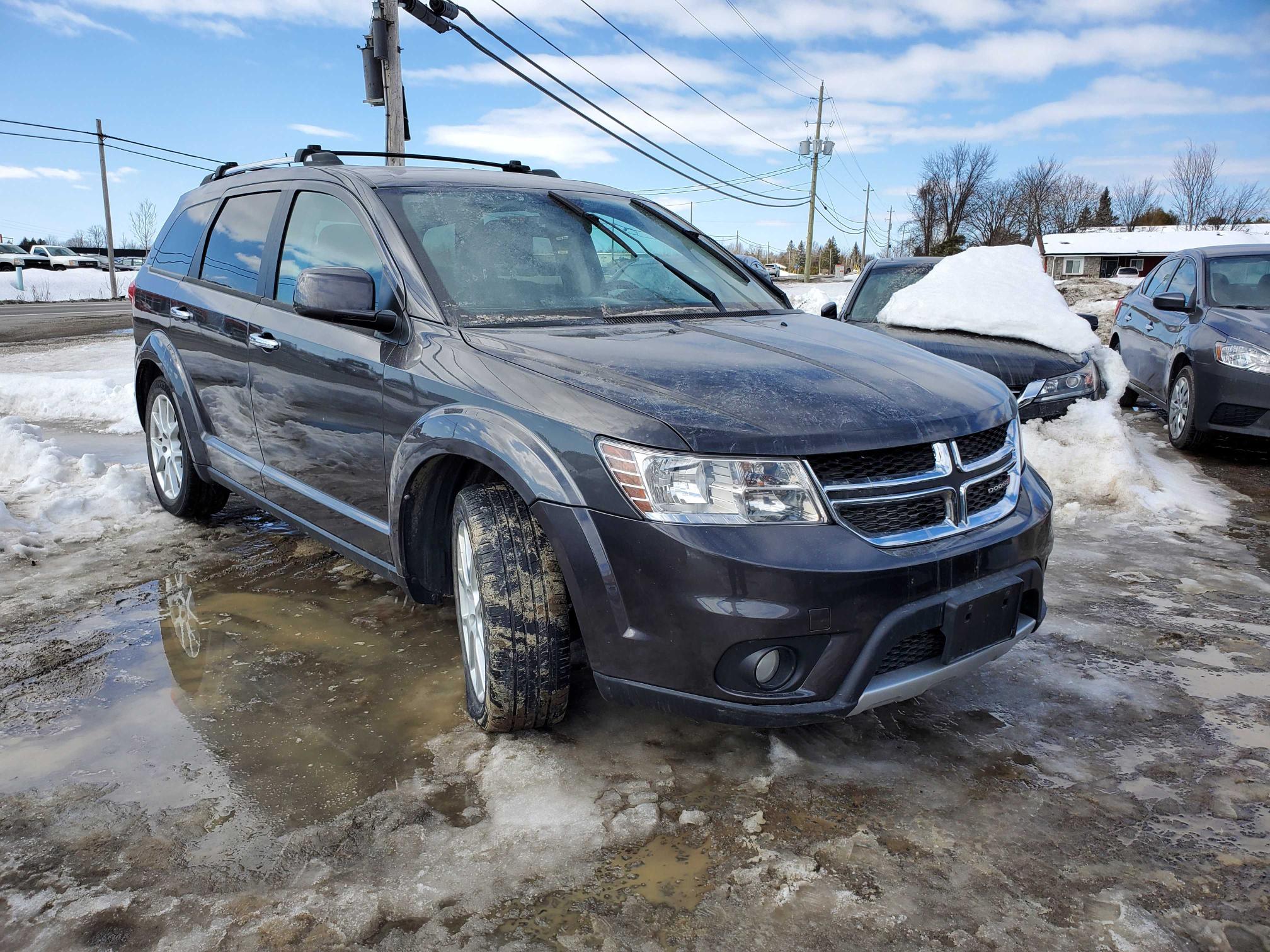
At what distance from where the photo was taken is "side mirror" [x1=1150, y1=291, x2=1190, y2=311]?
7.77 meters

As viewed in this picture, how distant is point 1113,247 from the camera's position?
66.0m

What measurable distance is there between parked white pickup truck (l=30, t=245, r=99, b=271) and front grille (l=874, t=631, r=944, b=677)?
186ft

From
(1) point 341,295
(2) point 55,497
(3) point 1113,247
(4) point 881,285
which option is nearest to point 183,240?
(2) point 55,497

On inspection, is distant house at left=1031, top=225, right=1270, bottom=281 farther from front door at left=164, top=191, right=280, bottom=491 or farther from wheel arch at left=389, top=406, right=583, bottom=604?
wheel arch at left=389, top=406, right=583, bottom=604

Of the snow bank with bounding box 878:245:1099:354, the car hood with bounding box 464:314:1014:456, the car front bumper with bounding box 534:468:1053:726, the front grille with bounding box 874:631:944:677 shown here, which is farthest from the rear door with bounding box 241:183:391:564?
the snow bank with bounding box 878:245:1099:354

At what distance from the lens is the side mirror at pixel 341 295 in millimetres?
2947

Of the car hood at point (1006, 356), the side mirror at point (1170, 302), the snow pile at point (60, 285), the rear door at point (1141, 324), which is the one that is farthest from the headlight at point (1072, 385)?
the snow pile at point (60, 285)

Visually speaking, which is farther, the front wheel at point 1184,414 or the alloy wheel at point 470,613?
the front wheel at point 1184,414

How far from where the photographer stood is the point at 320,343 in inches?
134

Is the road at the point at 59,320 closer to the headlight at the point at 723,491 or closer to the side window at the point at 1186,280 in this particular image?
the side window at the point at 1186,280

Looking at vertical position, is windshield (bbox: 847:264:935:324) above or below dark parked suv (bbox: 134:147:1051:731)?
above

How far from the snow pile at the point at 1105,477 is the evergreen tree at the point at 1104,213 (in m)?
97.6

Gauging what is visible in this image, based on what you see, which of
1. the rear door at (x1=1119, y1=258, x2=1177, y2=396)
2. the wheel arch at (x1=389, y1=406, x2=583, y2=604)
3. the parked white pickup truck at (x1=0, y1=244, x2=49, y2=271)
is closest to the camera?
the wheel arch at (x1=389, y1=406, x2=583, y2=604)

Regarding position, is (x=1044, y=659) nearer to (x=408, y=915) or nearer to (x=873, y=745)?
(x=873, y=745)
